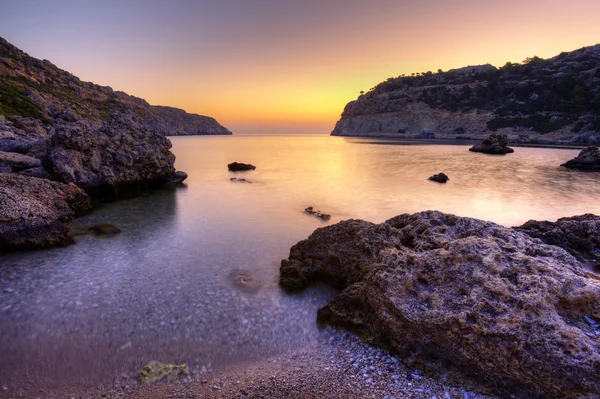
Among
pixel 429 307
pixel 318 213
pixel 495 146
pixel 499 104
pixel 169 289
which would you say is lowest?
pixel 318 213

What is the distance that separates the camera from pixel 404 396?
145 inches

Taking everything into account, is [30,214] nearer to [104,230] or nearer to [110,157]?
[104,230]

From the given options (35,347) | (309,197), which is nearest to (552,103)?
(309,197)

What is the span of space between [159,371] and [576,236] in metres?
10.5

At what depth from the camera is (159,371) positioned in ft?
14.4

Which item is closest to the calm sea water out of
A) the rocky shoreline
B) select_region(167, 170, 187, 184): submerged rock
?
the rocky shoreline

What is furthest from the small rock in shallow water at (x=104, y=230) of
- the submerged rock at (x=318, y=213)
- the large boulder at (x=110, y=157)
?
the submerged rock at (x=318, y=213)

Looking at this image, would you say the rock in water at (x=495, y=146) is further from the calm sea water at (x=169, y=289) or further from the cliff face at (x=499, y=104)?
the calm sea water at (x=169, y=289)

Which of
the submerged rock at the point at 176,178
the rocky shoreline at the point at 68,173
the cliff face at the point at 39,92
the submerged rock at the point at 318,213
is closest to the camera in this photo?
the rocky shoreline at the point at 68,173

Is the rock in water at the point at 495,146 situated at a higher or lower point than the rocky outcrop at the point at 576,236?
higher

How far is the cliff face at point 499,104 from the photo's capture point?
68.7m

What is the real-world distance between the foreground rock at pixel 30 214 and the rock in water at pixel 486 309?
8889mm

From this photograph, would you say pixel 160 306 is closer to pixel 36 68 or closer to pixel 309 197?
pixel 309 197

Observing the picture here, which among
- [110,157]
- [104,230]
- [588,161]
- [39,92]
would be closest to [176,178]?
[110,157]
